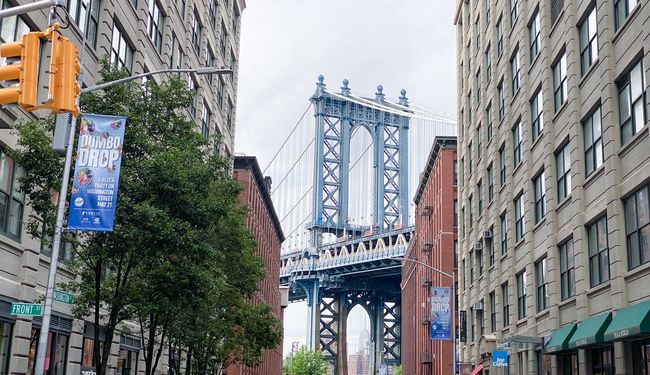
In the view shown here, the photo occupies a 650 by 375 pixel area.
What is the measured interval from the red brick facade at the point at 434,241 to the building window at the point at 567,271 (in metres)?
41.4

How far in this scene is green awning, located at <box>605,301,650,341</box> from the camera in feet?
65.0

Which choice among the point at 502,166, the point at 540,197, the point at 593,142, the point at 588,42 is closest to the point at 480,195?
the point at 502,166

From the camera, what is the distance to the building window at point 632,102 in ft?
72.9

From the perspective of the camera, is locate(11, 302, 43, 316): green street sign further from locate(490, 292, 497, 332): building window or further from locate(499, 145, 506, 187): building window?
locate(490, 292, 497, 332): building window

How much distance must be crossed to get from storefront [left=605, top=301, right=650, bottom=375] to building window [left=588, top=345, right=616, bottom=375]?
1785 millimetres

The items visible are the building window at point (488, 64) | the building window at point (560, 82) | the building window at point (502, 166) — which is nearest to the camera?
the building window at point (560, 82)

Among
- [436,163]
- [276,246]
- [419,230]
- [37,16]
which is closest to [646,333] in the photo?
[37,16]

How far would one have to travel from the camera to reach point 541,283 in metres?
33.4

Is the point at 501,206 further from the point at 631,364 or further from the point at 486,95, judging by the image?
the point at 631,364

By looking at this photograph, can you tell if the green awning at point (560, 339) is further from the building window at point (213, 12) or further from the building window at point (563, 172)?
the building window at point (213, 12)

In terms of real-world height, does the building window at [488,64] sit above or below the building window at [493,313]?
above

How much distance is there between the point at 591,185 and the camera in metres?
26.6

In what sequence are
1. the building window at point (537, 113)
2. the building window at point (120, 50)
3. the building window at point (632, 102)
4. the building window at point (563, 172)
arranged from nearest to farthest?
1. the building window at point (632, 102)
2. the building window at point (563, 172)
3. the building window at point (120, 50)
4. the building window at point (537, 113)

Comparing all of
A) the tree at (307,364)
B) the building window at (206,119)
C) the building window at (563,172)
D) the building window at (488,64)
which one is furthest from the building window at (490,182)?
the tree at (307,364)
